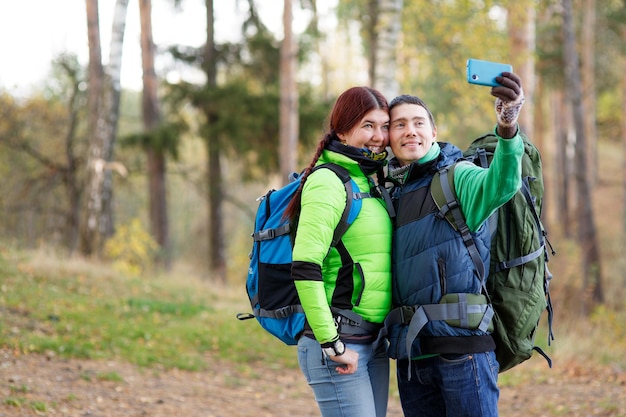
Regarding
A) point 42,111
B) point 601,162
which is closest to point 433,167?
point 42,111

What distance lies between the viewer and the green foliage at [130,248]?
1285 cm

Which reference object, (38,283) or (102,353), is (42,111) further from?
(102,353)

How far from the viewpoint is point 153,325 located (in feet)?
28.9

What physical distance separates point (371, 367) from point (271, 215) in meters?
0.81

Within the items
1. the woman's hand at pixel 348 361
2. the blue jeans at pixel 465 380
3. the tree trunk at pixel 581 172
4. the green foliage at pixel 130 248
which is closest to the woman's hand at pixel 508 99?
the blue jeans at pixel 465 380

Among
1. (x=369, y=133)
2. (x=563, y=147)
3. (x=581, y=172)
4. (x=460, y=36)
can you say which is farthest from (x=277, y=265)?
(x=563, y=147)

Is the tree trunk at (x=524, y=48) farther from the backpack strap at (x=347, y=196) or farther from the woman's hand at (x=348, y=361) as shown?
the woman's hand at (x=348, y=361)

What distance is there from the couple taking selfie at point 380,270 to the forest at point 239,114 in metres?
5.61

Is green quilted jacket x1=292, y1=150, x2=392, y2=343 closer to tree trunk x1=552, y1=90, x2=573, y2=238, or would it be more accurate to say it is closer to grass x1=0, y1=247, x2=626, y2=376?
grass x1=0, y1=247, x2=626, y2=376

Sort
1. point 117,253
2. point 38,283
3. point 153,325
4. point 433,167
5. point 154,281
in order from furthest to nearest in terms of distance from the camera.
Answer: point 117,253 → point 154,281 → point 38,283 → point 153,325 → point 433,167

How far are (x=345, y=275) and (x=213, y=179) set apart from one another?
13.6 meters

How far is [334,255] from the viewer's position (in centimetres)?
279

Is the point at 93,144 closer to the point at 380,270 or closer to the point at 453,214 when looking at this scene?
the point at 380,270

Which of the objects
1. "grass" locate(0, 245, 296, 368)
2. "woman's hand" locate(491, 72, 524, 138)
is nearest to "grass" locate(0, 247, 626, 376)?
"grass" locate(0, 245, 296, 368)
